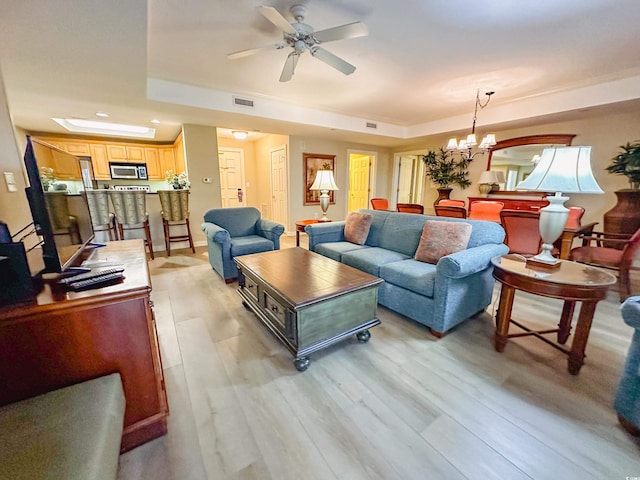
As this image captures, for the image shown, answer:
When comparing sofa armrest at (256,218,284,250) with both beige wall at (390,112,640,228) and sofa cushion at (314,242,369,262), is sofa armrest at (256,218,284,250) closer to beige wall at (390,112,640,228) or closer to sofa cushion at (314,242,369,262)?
sofa cushion at (314,242,369,262)

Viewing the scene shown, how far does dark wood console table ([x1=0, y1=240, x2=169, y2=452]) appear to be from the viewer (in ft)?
2.98

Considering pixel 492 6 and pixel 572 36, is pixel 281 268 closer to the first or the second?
pixel 492 6

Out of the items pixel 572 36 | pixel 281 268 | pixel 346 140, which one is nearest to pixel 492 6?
pixel 572 36

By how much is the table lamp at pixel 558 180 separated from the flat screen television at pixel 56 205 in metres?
2.38

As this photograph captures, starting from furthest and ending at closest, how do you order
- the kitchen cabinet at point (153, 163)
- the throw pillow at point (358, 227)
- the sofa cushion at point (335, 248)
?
the kitchen cabinet at point (153, 163), the throw pillow at point (358, 227), the sofa cushion at point (335, 248)

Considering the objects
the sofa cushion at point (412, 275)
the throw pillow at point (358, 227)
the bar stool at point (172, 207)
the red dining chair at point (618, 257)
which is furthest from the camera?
the bar stool at point (172, 207)

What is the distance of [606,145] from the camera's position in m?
4.01

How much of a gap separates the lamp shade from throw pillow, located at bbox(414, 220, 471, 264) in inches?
26.8

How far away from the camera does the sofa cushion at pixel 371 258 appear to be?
2.49 metres

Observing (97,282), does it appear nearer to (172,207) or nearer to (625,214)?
(172,207)

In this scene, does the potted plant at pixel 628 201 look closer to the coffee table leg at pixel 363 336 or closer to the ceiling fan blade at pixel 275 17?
the coffee table leg at pixel 363 336

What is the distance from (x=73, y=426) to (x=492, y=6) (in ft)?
11.4

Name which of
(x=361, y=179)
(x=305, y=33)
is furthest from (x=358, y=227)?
(x=361, y=179)

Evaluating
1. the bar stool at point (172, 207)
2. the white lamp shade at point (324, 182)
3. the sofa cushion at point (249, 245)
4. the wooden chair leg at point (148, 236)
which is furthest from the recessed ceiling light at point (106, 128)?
the white lamp shade at point (324, 182)
